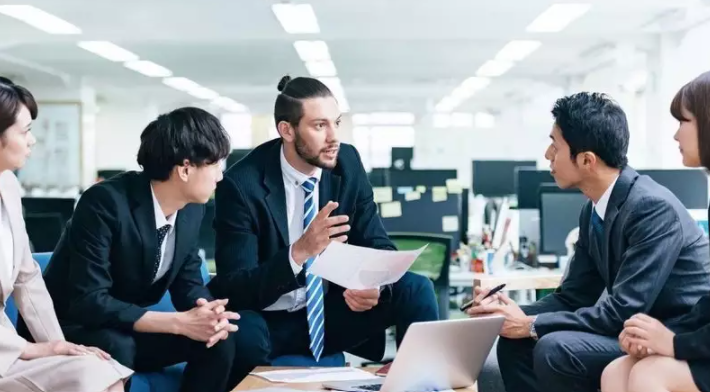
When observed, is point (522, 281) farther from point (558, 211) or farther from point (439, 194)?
point (439, 194)

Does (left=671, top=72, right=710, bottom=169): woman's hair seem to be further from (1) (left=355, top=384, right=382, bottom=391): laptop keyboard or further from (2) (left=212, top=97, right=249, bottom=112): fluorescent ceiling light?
(2) (left=212, top=97, right=249, bottom=112): fluorescent ceiling light

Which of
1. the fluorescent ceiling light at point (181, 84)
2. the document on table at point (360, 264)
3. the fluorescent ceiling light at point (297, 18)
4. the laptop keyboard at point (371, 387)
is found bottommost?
the laptop keyboard at point (371, 387)

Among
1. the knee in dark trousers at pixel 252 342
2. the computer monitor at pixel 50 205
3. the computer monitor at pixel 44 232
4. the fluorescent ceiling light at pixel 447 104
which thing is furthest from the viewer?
the fluorescent ceiling light at pixel 447 104

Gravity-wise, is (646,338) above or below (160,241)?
below

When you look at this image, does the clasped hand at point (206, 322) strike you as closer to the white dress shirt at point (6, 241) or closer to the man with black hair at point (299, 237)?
the man with black hair at point (299, 237)

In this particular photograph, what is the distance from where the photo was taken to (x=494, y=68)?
15.2m

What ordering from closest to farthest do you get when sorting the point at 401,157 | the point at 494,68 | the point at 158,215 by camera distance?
the point at 158,215, the point at 401,157, the point at 494,68

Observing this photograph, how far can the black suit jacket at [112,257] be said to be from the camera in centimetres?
261

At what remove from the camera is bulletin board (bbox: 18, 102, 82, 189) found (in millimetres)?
16703

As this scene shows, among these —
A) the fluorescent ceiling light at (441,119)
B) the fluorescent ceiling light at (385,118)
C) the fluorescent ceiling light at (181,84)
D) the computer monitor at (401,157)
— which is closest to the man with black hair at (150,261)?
the computer monitor at (401,157)

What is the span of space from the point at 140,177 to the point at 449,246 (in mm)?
2334

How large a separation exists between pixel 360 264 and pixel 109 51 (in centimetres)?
1111

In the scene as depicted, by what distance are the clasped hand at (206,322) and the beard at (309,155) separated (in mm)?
740

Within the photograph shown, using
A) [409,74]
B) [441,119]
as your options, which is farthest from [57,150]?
[441,119]
